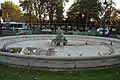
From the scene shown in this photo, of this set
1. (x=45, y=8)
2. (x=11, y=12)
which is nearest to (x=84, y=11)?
(x=45, y=8)

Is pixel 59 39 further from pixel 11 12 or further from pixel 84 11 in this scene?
pixel 11 12

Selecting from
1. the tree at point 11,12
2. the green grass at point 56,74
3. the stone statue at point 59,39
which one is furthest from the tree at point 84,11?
the green grass at point 56,74

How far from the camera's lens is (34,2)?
1767 inches

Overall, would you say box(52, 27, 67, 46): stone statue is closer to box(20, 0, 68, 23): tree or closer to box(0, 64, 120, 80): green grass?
box(0, 64, 120, 80): green grass

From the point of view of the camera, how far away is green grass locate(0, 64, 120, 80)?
8797mm

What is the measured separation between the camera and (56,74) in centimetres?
920

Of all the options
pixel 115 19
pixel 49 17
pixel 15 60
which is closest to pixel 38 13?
pixel 49 17

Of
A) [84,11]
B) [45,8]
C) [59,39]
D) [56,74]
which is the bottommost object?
[56,74]

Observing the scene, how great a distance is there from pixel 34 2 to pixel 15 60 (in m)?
36.2

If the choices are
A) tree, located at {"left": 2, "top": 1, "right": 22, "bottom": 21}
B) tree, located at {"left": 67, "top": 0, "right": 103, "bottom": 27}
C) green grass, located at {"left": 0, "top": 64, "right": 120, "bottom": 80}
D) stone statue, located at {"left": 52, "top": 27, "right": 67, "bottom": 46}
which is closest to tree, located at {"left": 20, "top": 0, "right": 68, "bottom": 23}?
tree, located at {"left": 67, "top": 0, "right": 103, "bottom": 27}

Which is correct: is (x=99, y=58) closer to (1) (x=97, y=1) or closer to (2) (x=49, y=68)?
(2) (x=49, y=68)

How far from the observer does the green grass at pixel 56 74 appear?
880cm

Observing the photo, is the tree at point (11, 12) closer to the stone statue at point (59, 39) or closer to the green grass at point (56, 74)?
the stone statue at point (59, 39)

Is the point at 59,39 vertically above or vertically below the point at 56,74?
above
